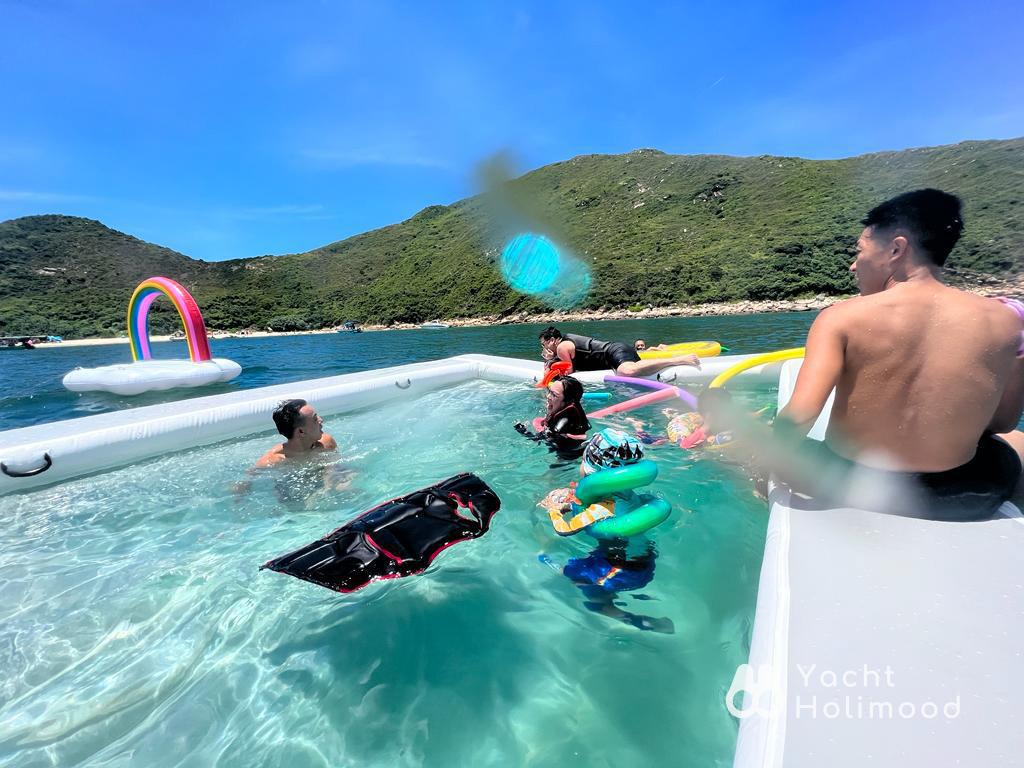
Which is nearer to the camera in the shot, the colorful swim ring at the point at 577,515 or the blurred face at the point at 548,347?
the colorful swim ring at the point at 577,515

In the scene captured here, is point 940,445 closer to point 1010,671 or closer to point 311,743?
point 1010,671

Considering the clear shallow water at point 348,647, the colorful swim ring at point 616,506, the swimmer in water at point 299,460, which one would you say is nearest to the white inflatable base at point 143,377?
the clear shallow water at point 348,647

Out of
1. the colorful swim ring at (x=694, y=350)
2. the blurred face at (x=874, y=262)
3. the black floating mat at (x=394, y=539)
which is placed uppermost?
the blurred face at (x=874, y=262)

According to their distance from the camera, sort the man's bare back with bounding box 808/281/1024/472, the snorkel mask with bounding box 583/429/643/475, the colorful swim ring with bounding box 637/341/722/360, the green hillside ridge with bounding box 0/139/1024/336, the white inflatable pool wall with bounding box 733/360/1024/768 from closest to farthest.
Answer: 1. the white inflatable pool wall with bounding box 733/360/1024/768
2. the man's bare back with bounding box 808/281/1024/472
3. the snorkel mask with bounding box 583/429/643/475
4. the colorful swim ring with bounding box 637/341/722/360
5. the green hillside ridge with bounding box 0/139/1024/336

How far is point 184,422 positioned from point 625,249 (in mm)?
45806

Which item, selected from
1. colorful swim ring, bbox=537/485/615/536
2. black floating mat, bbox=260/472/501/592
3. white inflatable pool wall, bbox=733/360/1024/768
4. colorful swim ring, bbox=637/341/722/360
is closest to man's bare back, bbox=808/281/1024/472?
white inflatable pool wall, bbox=733/360/1024/768

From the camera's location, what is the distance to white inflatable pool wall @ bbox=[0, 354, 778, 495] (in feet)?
12.8

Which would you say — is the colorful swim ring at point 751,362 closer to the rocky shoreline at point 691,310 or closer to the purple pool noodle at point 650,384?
the purple pool noodle at point 650,384

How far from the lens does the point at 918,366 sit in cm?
155

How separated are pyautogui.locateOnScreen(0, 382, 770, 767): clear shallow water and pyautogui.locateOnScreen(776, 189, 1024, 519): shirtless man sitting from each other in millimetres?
938

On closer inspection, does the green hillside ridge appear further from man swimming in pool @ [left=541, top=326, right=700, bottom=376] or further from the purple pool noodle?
the purple pool noodle

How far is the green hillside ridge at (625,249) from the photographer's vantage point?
3619cm

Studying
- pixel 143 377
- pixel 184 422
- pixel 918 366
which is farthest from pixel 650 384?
pixel 143 377

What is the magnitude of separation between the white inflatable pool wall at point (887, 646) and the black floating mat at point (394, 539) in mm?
1546
